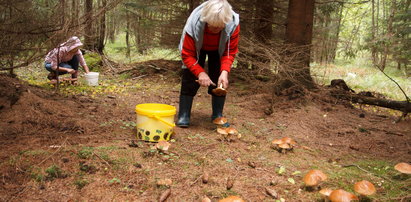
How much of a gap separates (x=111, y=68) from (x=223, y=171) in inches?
266

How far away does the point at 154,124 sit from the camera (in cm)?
314

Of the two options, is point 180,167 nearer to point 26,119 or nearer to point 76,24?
point 26,119

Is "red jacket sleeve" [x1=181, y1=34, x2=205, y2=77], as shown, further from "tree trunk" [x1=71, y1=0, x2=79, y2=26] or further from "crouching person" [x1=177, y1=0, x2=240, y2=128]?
"tree trunk" [x1=71, y1=0, x2=79, y2=26]

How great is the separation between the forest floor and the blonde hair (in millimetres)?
1346

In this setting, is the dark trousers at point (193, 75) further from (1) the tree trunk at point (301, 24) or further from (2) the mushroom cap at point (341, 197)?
(1) the tree trunk at point (301, 24)

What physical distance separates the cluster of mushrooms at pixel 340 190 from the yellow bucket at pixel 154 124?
1.51 metres

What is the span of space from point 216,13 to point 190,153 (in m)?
1.48

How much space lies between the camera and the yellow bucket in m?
3.10

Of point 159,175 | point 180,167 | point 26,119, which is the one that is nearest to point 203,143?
point 180,167

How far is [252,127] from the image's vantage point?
4.09m

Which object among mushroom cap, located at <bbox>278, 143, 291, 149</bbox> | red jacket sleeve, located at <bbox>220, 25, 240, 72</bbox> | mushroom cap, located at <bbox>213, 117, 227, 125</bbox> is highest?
red jacket sleeve, located at <bbox>220, 25, 240, 72</bbox>

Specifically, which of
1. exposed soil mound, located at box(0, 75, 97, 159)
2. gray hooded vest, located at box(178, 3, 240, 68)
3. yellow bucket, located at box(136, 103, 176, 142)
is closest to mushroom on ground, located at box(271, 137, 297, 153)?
yellow bucket, located at box(136, 103, 176, 142)

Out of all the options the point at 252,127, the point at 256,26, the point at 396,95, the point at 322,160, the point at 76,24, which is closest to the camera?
the point at 322,160

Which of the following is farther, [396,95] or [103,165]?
[396,95]
